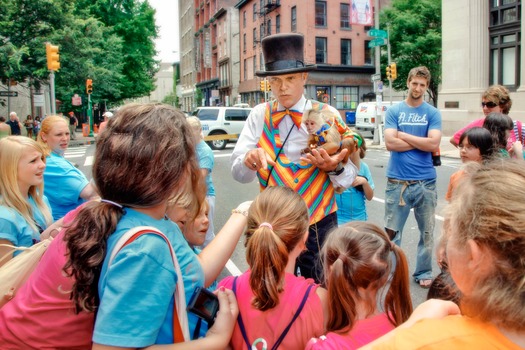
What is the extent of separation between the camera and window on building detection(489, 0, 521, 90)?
2172 centimetres

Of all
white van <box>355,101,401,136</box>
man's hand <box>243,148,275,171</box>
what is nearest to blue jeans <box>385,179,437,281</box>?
man's hand <box>243,148,275,171</box>

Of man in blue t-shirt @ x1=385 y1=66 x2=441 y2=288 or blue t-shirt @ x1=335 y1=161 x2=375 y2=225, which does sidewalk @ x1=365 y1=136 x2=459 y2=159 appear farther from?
blue t-shirt @ x1=335 y1=161 x2=375 y2=225

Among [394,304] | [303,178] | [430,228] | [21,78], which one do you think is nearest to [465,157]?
[430,228]

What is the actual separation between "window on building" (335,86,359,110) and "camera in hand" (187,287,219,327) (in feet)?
148

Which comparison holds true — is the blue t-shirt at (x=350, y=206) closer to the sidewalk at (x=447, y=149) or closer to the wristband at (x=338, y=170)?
the wristband at (x=338, y=170)

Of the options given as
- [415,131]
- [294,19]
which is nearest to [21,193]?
[415,131]

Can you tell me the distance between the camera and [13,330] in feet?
5.37

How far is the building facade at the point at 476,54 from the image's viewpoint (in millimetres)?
21969

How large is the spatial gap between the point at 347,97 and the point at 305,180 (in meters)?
44.6

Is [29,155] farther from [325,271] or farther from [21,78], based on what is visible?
[21,78]

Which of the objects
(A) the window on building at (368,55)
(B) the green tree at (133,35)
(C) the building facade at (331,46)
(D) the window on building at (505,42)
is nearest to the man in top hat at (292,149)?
(D) the window on building at (505,42)

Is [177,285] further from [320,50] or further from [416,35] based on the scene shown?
[320,50]

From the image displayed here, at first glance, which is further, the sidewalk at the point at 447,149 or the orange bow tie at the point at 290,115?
the sidewalk at the point at 447,149

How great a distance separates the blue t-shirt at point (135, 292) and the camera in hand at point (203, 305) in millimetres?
122
